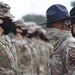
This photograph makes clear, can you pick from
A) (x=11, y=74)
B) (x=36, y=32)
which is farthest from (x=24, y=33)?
(x=11, y=74)

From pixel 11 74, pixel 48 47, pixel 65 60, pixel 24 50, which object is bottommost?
pixel 48 47

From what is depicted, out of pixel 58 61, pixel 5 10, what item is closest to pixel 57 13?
pixel 58 61

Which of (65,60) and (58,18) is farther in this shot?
(58,18)

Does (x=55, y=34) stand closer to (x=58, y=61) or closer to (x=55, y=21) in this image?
(x=55, y=21)

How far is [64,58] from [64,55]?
38mm

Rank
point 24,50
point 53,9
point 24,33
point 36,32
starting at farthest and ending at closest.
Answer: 1. point 36,32
2. point 24,33
3. point 24,50
4. point 53,9

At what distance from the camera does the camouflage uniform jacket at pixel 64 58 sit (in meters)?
7.23

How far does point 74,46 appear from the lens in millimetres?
7250

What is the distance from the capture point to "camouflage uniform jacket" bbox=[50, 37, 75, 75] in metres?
7.23

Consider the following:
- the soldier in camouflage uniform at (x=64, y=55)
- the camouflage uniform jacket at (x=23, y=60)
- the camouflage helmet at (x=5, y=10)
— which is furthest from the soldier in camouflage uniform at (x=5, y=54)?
the camouflage uniform jacket at (x=23, y=60)

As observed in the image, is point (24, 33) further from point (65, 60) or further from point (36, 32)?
point (65, 60)

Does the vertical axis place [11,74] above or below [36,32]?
above

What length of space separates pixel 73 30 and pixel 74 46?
31 cm

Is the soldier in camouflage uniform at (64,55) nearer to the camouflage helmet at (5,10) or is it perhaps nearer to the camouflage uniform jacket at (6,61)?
the camouflage uniform jacket at (6,61)
